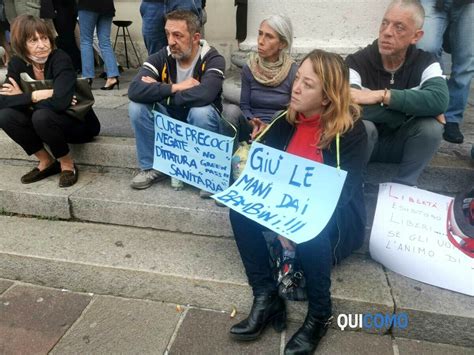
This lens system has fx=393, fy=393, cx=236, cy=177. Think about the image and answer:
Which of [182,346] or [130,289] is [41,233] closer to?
[130,289]

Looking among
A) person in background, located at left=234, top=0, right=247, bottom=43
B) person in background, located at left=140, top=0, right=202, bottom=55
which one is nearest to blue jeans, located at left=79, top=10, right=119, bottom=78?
person in background, located at left=140, top=0, right=202, bottom=55

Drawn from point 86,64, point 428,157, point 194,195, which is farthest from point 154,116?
point 86,64

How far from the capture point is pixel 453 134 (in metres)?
3.08

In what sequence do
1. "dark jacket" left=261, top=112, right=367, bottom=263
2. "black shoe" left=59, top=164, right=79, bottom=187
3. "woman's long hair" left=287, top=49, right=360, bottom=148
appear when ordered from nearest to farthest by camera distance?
"woman's long hair" left=287, top=49, right=360, bottom=148
"dark jacket" left=261, top=112, right=367, bottom=263
"black shoe" left=59, top=164, right=79, bottom=187

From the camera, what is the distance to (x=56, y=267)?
2.45m

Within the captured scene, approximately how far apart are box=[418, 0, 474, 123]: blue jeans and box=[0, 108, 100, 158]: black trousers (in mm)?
2689

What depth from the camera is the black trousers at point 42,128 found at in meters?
2.89

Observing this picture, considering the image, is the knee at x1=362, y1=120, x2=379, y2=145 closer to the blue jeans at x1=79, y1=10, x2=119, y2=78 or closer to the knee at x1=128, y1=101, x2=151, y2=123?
the knee at x1=128, y1=101, x2=151, y2=123

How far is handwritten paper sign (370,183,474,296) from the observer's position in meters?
2.10

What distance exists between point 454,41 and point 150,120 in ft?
7.84

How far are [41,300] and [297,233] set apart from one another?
5.37ft

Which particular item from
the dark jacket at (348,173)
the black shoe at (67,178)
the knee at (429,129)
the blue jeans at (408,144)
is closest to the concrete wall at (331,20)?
the blue jeans at (408,144)

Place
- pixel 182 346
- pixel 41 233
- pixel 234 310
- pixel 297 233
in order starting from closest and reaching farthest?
pixel 297 233 → pixel 182 346 → pixel 234 310 → pixel 41 233

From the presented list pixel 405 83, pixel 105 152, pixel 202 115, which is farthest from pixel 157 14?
pixel 405 83
